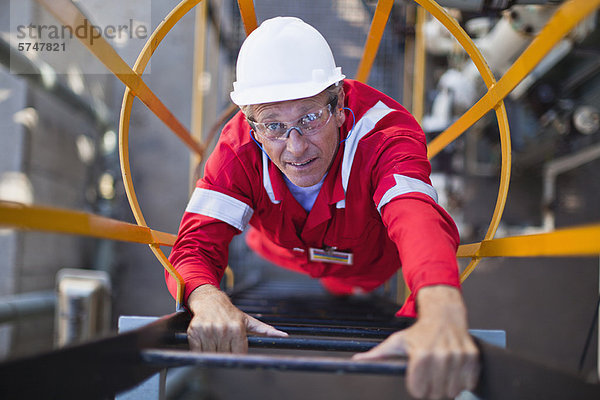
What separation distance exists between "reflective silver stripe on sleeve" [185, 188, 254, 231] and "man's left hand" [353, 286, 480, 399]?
0.94 metres

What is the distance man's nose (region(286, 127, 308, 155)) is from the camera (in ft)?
5.95

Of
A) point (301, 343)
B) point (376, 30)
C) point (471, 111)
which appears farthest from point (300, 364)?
point (376, 30)

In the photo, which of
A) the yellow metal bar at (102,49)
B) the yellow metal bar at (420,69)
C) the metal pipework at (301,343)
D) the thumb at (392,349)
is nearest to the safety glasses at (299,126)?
the yellow metal bar at (102,49)

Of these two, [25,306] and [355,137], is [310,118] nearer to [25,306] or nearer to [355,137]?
[355,137]

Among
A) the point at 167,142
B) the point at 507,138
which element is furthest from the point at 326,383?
the point at 507,138

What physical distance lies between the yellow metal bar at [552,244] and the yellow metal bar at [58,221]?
1191 mm

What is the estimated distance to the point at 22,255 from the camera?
4.07 m

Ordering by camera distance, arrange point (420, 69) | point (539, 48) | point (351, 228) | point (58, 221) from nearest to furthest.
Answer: point (58, 221)
point (539, 48)
point (351, 228)
point (420, 69)

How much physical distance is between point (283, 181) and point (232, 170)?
0.76 feet

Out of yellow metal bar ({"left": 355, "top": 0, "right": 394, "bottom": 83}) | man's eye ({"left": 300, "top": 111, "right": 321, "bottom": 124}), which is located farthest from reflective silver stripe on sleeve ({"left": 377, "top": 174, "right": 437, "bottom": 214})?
yellow metal bar ({"left": 355, "top": 0, "right": 394, "bottom": 83})

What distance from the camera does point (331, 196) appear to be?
203cm

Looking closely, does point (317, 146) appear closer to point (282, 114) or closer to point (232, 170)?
point (282, 114)

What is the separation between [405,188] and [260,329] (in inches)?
28.4

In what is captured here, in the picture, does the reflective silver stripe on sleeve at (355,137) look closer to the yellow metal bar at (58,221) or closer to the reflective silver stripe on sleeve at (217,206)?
the reflective silver stripe on sleeve at (217,206)
